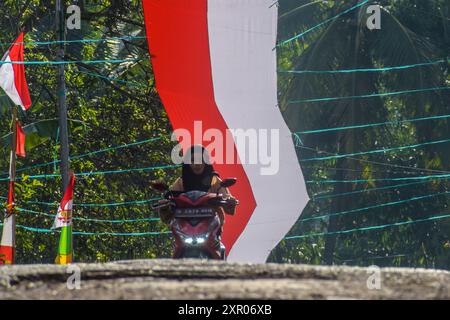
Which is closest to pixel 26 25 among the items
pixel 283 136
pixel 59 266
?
pixel 283 136

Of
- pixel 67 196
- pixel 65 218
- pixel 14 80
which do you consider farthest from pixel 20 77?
pixel 65 218

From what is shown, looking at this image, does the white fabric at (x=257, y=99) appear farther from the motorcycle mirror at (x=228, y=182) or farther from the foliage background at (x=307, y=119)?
the motorcycle mirror at (x=228, y=182)

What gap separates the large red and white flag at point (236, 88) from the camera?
14656mm

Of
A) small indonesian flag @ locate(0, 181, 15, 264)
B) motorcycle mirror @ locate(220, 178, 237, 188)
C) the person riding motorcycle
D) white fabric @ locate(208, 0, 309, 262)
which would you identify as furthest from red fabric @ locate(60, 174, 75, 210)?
motorcycle mirror @ locate(220, 178, 237, 188)

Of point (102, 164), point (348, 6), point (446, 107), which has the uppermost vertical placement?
point (348, 6)

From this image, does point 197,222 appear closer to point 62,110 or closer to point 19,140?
point 19,140

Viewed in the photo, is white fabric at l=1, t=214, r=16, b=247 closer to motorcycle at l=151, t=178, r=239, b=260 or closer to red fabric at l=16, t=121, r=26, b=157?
red fabric at l=16, t=121, r=26, b=157

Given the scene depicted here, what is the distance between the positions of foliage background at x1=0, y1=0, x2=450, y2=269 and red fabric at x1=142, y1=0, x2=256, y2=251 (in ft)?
9.40

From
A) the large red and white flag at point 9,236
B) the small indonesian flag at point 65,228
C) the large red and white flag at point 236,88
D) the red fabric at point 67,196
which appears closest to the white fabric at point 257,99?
the large red and white flag at point 236,88

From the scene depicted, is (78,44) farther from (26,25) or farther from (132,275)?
(132,275)

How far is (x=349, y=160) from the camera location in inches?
1075

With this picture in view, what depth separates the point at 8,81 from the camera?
1490 centimetres
